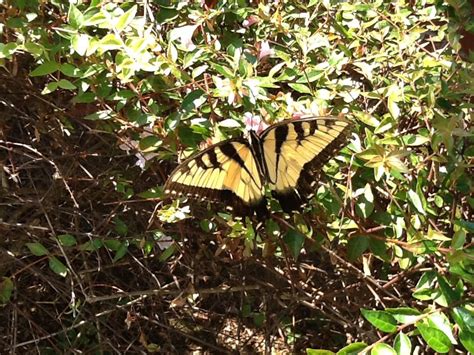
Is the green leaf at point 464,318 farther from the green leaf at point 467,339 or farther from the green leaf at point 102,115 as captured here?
the green leaf at point 102,115

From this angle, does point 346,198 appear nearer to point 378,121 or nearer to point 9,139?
point 378,121

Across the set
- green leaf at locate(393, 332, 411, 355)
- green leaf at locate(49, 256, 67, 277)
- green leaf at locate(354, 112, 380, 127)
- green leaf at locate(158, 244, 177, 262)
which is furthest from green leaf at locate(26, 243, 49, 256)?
green leaf at locate(393, 332, 411, 355)

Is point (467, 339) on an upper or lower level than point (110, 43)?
lower

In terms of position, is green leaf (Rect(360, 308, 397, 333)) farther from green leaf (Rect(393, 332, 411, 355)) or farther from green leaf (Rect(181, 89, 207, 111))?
green leaf (Rect(181, 89, 207, 111))

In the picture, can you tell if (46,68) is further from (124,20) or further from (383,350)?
(383,350)

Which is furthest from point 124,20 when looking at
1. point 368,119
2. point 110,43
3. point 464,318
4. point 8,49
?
point 464,318
